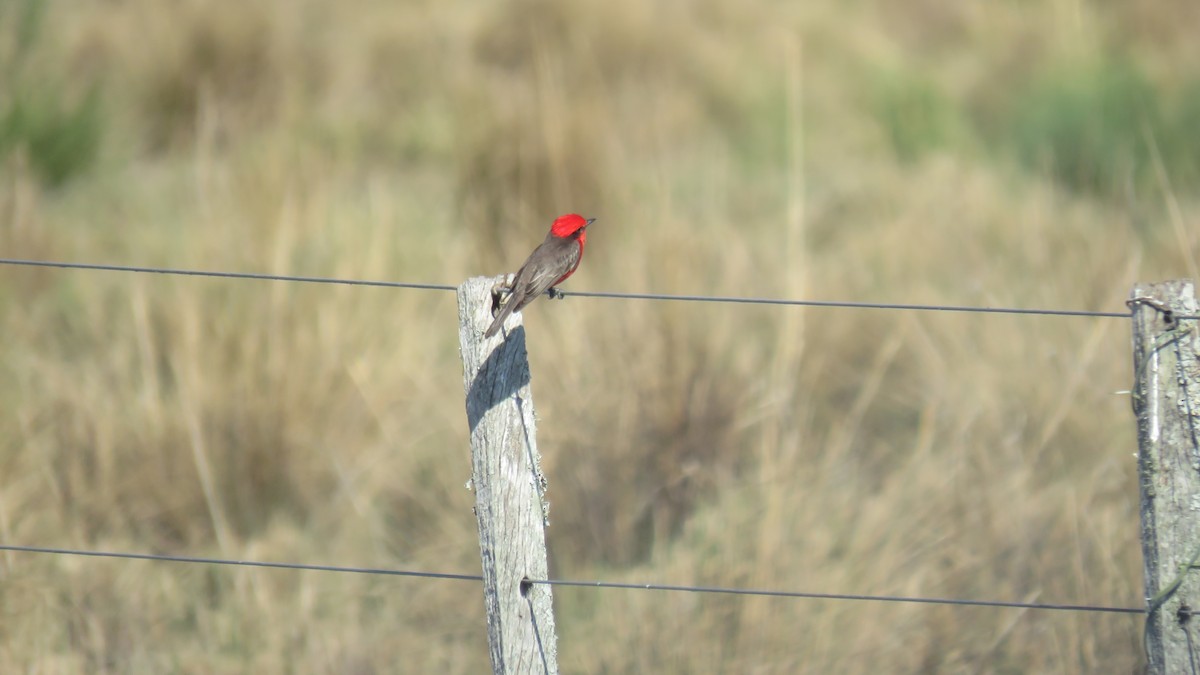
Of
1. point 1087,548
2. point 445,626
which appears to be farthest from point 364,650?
point 1087,548

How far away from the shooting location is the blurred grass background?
3.54m

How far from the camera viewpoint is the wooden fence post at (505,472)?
2.08 m

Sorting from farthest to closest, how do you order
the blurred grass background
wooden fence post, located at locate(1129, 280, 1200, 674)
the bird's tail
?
the blurred grass background → the bird's tail → wooden fence post, located at locate(1129, 280, 1200, 674)

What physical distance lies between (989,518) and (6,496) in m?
3.21

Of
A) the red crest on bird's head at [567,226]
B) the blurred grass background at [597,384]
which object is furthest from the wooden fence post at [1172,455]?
the blurred grass background at [597,384]

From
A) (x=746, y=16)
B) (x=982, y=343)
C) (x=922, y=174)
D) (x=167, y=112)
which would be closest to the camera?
(x=982, y=343)

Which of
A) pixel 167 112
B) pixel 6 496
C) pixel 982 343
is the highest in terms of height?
pixel 167 112

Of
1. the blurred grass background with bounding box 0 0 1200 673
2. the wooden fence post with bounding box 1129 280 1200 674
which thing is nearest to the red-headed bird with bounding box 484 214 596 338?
the wooden fence post with bounding box 1129 280 1200 674

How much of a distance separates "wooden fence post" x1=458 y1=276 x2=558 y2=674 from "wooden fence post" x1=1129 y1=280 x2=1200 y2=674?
1052mm

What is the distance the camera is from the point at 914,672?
3404 millimetres

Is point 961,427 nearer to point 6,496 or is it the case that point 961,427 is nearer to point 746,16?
point 6,496

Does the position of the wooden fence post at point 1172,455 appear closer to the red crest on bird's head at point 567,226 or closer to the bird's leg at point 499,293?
the bird's leg at point 499,293

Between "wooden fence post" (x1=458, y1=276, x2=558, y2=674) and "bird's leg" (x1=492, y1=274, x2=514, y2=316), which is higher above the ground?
"bird's leg" (x1=492, y1=274, x2=514, y2=316)

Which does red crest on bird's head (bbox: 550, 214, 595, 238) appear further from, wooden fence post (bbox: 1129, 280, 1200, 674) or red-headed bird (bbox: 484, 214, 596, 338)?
wooden fence post (bbox: 1129, 280, 1200, 674)
